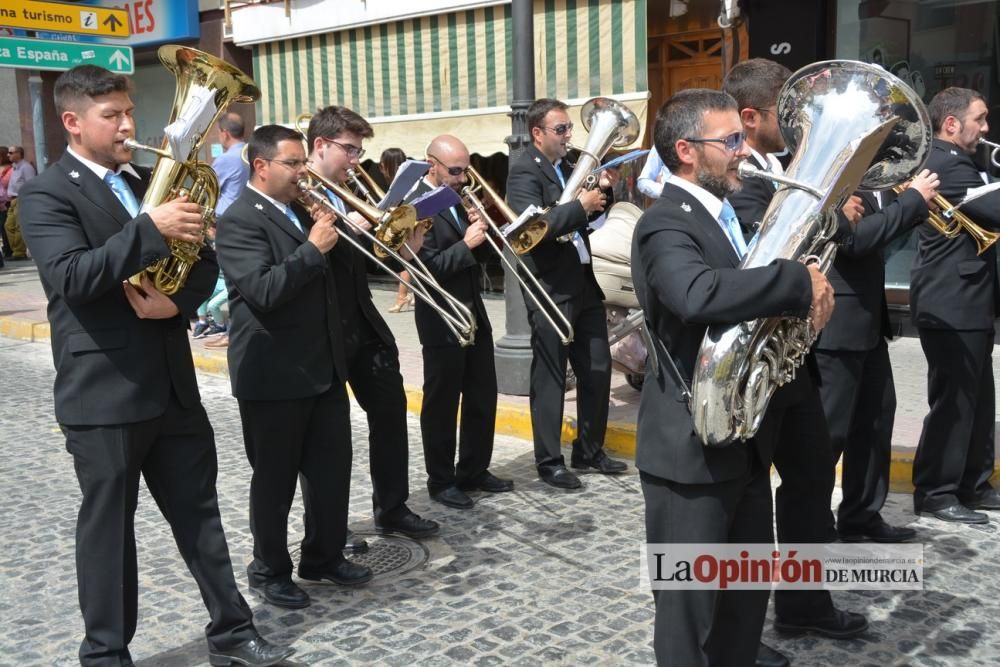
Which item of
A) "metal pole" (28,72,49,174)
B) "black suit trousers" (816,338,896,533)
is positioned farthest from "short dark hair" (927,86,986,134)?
"metal pole" (28,72,49,174)

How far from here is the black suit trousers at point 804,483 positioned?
11.3ft

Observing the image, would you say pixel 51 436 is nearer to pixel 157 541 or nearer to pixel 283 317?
pixel 157 541

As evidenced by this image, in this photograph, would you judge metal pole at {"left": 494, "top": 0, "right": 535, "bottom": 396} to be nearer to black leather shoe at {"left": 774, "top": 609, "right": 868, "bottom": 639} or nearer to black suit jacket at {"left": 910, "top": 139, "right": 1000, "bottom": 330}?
black suit jacket at {"left": 910, "top": 139, "right": 1000, "bottom": 330}

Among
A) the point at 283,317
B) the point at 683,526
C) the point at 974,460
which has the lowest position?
the point at 974,460

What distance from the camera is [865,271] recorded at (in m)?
4.41

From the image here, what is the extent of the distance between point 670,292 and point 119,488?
1914 millimetres

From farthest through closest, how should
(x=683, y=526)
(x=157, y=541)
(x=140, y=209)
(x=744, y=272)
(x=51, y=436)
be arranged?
(x=51, y=436), (x=157, y=541), (x=140, y=209), (x=683, y=526), (x=744, y=272)

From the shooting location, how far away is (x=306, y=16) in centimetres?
1234

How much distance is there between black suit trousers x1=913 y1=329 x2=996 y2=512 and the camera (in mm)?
4879

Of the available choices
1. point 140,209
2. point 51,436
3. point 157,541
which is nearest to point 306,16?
point 51,436

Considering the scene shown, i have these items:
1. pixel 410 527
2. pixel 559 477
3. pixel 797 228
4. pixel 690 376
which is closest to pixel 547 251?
pixel 559 477

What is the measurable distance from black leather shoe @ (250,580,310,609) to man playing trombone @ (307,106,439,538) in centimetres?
82

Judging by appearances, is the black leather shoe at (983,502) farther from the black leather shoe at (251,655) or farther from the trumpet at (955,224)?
the black leather shoe at (251,655)

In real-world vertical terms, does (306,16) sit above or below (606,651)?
above
